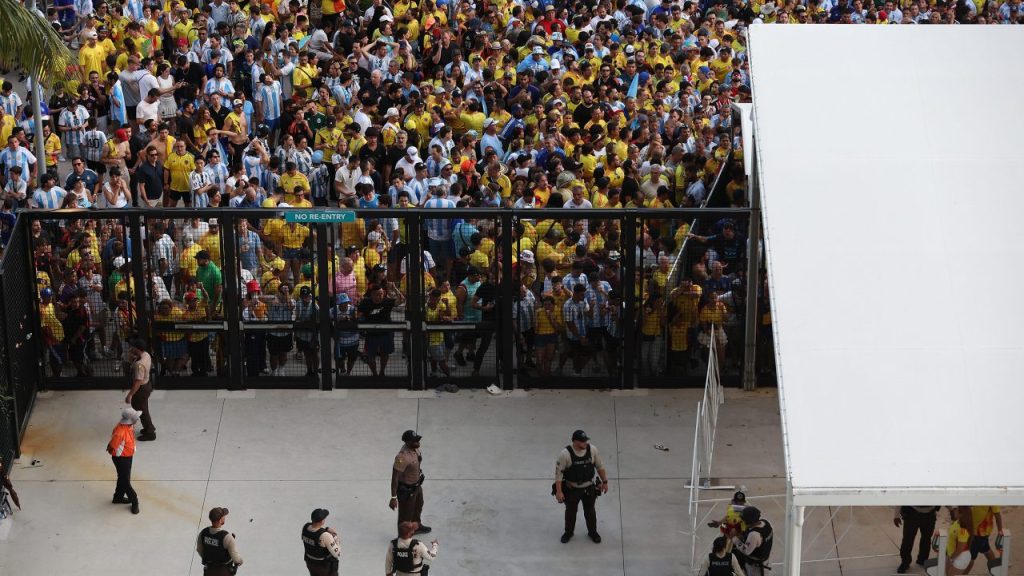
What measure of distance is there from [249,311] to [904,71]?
26.8 feet

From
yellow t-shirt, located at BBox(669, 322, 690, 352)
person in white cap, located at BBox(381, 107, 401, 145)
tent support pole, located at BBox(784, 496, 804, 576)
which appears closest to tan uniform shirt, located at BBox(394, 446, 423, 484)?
tent support pole, located at BBox(784, 496, 804, 576)

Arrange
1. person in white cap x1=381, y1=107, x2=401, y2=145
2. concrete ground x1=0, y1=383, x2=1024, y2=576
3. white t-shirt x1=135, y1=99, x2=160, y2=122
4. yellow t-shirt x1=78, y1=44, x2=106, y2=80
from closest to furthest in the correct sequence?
concrete ground x1=0, y1=383, x2=1024, y2=576 → person in white cap x1=381, y1=107, x2=401, y2=145 → white t-shirt x1=135, y1=99, x2=160, y2=122 → yellow t-shirt x1=78, y1=44, x2=106, y2=80

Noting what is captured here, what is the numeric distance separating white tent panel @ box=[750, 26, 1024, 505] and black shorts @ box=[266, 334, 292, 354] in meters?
6.59

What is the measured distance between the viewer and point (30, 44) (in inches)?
648

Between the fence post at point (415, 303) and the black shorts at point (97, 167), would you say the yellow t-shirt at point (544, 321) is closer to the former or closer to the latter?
the fence post at point (415, 303)

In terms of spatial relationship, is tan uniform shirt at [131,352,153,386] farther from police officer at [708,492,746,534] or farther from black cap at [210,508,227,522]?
police officer at [708,492,746,534]

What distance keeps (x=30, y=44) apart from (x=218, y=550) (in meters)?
6.85

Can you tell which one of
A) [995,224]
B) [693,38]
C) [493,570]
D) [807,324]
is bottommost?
[493,570]

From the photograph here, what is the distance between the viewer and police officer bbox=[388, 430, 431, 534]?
14148 millimetres

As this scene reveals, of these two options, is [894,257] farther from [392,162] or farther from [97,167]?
[97,167]

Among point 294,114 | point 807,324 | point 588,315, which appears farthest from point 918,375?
point 294,114

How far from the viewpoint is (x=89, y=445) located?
54.5 feet

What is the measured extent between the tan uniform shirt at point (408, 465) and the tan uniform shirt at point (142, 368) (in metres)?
3.64

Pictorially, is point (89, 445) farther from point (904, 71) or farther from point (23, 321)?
point (904, 71)
